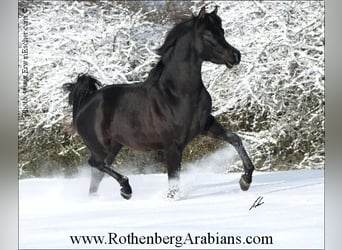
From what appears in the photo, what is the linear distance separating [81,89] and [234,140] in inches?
14.8

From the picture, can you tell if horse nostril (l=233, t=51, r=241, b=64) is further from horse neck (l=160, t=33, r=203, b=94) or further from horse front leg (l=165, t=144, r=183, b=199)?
horse front leg (l=165, t=144, r=183, b=199)

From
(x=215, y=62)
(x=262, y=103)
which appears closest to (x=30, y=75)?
(x=215, y=62)

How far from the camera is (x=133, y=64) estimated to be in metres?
1.88

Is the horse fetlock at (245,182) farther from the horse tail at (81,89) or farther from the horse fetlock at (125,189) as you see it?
the horse tail at (81,89)

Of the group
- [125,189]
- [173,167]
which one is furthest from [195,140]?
[125,189]

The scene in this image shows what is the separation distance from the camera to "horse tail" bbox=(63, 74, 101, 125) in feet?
6.16

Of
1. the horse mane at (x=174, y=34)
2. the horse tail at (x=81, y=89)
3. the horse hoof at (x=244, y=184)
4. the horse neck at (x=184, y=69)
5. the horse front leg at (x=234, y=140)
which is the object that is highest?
the horse mane at (x=174, y=34)

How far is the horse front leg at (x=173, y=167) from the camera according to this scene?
6.06ft

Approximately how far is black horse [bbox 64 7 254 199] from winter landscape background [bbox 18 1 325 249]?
2cm

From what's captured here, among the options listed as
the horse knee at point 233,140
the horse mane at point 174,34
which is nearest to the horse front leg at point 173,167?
the horse knee at point 233,140

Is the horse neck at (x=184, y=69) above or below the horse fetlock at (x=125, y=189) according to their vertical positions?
above
